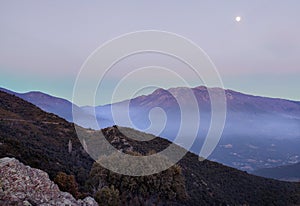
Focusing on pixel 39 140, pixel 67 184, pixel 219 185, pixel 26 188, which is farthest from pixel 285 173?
pixel 26 188

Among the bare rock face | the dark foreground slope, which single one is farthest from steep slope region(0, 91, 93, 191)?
the bare rock face

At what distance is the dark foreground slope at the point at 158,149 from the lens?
154 ft

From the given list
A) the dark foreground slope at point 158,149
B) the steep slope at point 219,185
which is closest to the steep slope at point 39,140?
the dark foreground slope at point 158,149

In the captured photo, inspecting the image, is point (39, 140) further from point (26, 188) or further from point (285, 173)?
point (285, 173)

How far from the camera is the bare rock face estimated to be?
1677 centimetres

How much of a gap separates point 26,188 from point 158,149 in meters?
51.4

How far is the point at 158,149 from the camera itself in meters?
68.4

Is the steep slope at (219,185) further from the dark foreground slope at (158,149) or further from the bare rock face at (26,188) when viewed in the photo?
the bare rock face at (26,188)

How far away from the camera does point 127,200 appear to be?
34969mm

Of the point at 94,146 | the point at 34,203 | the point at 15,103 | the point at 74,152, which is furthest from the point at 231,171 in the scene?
the point at 34,203

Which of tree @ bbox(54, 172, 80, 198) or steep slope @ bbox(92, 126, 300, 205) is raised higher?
steep slope @ bbox(92, 126, 300, 205)

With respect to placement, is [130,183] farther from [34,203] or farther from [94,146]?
[94,146]

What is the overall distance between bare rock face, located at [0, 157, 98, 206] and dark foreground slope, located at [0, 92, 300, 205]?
56.0 ft

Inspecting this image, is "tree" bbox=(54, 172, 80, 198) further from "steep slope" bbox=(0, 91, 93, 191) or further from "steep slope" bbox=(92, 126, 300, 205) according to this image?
"steep slope" bbox=(92, 126, 300, 205)
